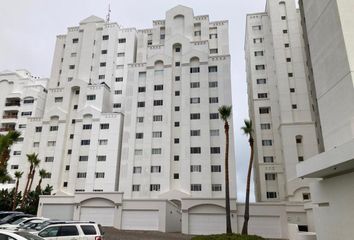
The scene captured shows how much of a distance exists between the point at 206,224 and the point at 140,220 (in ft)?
27.5

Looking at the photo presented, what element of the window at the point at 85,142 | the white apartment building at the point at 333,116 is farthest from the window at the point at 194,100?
the white apartment building at the point at 333,116

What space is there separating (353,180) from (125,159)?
3797 cm

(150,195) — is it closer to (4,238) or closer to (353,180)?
(353,180)

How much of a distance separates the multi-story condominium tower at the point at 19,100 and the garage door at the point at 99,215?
2784cm

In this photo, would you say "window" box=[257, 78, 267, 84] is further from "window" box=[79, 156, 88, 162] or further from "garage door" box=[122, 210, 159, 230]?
"window" box=[79, 156, 88, 162]

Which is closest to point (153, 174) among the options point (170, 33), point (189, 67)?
point (189, 67)

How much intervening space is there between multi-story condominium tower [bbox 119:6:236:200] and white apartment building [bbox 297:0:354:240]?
24.5 meters

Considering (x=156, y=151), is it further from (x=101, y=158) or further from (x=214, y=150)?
(x=101, y=158)

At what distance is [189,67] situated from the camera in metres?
52.5

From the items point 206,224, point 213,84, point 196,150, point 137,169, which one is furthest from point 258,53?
point 206,224

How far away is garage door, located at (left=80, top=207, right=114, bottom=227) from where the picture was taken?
38156 mm

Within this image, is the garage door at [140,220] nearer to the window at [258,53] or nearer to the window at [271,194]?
the window at [271,194]

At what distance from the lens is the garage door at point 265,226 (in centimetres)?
3425

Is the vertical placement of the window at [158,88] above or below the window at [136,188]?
above
